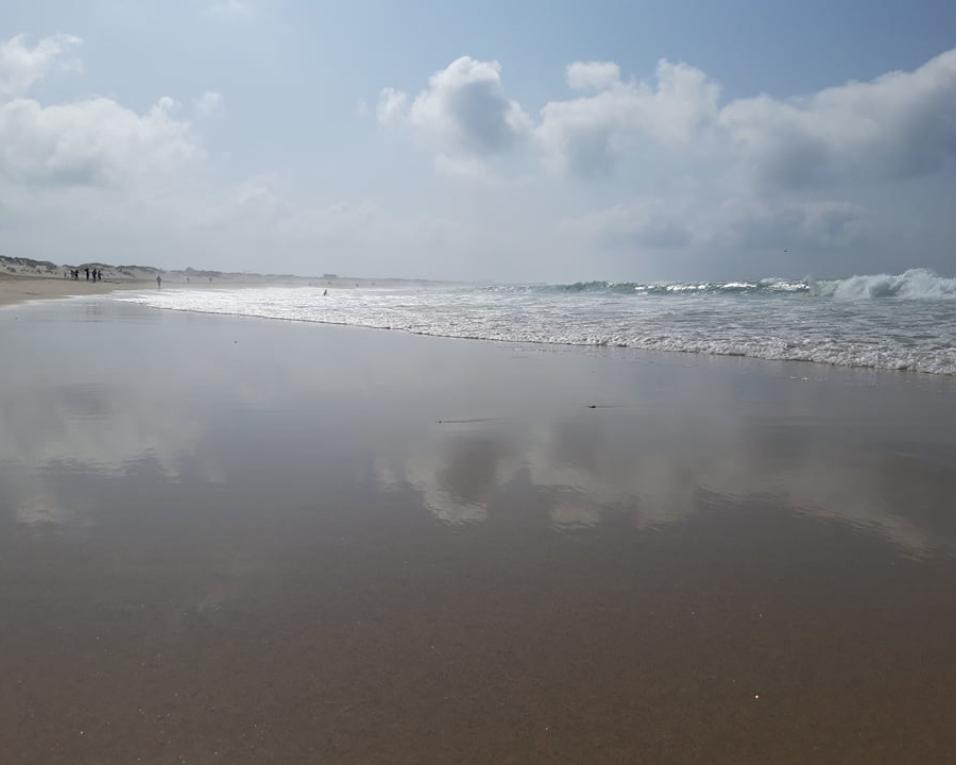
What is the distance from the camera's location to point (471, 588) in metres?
2.69

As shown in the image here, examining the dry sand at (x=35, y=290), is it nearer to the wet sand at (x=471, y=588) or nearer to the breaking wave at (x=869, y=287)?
the wet sand at (x=471, y=588)

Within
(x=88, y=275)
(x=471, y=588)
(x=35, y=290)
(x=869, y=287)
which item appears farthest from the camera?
(x=88, y=275)

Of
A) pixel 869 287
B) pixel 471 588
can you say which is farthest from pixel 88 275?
pixel 471 588

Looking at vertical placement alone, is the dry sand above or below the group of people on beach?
below

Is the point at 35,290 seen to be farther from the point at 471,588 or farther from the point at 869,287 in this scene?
the point at 869,287

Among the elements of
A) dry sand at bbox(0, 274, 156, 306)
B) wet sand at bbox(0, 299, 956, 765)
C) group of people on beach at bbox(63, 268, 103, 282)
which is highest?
group of people on beach at bbox(63, 268, 103, 282)

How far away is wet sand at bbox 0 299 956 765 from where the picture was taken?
189 centimetres

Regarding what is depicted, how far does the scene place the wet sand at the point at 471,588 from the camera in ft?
6.21

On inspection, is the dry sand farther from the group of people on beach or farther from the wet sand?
the wet sand

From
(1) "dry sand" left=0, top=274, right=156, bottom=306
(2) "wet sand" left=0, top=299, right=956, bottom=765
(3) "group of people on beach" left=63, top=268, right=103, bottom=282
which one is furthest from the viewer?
(3) "group of people on beach" left=63, top=268, right=103, bottom=282

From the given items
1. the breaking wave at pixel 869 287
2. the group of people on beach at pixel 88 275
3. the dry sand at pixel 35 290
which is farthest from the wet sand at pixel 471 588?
the group of people on beach at pixel 88 275

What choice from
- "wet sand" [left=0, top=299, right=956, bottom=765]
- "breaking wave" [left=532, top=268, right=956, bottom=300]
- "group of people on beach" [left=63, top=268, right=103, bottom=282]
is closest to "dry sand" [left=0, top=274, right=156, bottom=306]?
"group of people on beach" [left=63, top=268, right=103, bottom=282]

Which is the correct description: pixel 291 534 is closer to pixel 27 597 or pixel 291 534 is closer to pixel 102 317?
pixel 27 597

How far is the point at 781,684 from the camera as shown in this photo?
83.0 inches
